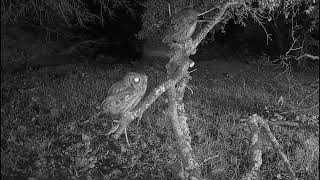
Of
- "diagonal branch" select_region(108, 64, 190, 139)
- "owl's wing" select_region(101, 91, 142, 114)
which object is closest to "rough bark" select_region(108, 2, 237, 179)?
"diagonal branch" select_region(108, 64, 190, 139)

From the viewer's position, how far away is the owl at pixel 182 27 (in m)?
5.78

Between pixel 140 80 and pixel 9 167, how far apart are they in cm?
393

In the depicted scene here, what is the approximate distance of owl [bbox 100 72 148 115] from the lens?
5.70 meters

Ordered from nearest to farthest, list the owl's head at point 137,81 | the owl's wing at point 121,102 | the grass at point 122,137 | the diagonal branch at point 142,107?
the diagonal branch at point 142,107 < the owl's wing at point 121,102 < the owl's head at point 137,81 < the grass at point 122,137

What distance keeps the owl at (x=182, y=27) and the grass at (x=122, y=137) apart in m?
1.84

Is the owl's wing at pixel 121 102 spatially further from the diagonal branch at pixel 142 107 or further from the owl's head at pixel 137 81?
the diagonal branch at pixel 142 107

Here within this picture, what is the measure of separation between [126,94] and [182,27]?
122 centimetres

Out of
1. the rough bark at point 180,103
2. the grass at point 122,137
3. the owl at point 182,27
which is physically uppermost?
the owl at point 182,27

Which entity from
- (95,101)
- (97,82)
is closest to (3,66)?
(97,82)

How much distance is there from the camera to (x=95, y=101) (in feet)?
38.8

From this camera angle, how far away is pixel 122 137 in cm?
1000

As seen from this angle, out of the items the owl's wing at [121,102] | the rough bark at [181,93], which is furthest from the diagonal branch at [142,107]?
the owl's wing at [121,102]

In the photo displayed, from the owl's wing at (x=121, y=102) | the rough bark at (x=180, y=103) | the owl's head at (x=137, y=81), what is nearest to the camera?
the owl's wing at (x=121, y=102)

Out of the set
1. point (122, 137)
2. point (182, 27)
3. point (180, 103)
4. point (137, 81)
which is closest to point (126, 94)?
point (137, 81)
